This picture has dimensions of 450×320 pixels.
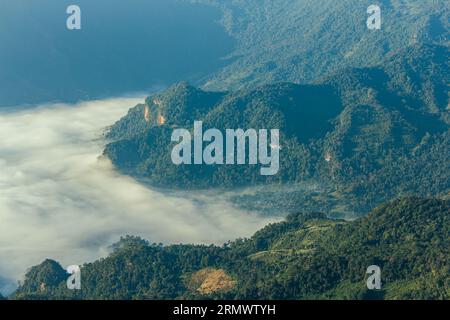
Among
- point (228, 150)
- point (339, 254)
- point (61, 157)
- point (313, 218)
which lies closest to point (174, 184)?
point (228, 150)

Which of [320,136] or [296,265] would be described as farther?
[320,136]

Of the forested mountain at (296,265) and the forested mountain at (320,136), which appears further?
the forested mountain at (320,136)

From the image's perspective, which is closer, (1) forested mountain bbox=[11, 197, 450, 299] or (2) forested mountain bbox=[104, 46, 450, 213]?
(1) forested mountain bbox=[11, 197, 450, 299]

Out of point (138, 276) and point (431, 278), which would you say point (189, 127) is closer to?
point (138, 276)

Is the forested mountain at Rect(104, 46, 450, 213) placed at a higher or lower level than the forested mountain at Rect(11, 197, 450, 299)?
higher

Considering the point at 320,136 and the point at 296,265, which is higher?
the point at 320,136
